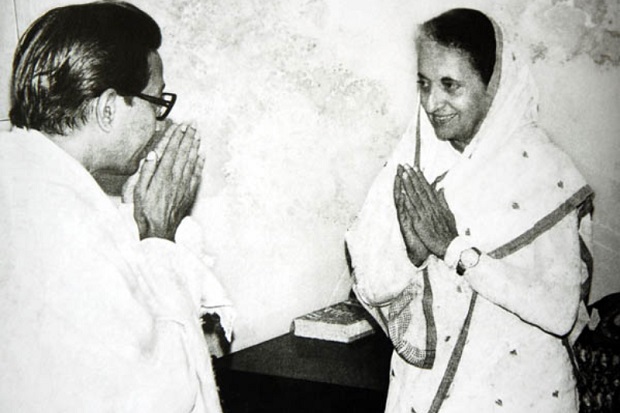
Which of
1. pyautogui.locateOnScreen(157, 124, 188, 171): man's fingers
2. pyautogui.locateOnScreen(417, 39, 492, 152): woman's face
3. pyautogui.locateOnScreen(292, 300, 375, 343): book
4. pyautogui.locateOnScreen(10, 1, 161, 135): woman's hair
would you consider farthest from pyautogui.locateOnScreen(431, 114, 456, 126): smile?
pyautogui.locateOnScreen(10, 1, 161, 135): woman's hair

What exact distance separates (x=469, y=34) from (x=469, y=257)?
1.93ft

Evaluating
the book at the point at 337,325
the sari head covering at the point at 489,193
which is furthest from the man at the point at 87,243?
the sari head covering at the point at 489,193

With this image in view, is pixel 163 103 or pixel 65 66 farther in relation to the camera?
pixel 163 103

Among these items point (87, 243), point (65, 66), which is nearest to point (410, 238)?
point (87, 243)

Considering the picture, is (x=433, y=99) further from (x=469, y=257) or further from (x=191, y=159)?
(x=191, y=159)

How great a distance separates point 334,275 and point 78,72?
2.97 ft

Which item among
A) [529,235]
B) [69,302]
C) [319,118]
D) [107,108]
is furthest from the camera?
[319,118]

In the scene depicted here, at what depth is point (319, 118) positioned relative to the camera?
1.97 metres

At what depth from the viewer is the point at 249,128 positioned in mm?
1879

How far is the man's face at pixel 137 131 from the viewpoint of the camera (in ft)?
5.38

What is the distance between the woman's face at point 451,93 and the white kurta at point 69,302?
2.86 ft

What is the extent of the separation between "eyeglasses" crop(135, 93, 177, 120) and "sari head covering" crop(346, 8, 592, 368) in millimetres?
637

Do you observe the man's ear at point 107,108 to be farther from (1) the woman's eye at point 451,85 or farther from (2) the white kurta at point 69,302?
(1) the woman's eye at point 451,85

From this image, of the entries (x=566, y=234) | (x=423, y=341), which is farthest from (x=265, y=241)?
(x=566, y=234)
